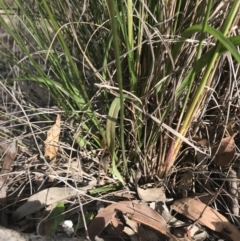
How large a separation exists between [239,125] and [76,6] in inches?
18.4

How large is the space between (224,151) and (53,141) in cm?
41

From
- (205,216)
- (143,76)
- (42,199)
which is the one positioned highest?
(143,76)

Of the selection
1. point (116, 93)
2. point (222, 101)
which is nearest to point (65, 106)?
point (116, 93)

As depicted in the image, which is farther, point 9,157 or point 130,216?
point 9,157

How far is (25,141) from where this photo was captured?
125 centimetres

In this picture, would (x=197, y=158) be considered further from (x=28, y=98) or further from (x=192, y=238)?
(x=28, y=98)

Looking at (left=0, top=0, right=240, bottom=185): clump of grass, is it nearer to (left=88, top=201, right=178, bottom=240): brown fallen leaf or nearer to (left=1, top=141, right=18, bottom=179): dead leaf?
(left=88, top=201, right=178, bottom=240): brown fallen leaf

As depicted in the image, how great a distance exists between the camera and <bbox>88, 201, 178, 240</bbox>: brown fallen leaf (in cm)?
104

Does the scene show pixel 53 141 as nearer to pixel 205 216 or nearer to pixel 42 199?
pixel 42 199

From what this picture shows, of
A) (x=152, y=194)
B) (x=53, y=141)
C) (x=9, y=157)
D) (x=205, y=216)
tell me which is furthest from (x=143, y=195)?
(x=9, y=157)

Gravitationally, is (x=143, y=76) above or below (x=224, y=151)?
above

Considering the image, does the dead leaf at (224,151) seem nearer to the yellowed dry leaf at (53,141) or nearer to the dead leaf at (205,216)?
the dead leaf at (205,216)

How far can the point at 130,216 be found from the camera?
1058mm

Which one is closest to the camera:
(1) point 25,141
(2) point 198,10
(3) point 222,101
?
(2) point 198,10
